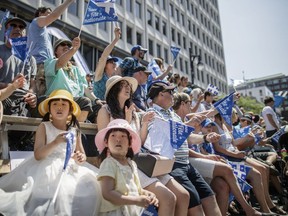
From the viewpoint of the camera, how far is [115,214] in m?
2.24

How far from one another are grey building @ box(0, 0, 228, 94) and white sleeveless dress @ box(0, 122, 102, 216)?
1124 cm

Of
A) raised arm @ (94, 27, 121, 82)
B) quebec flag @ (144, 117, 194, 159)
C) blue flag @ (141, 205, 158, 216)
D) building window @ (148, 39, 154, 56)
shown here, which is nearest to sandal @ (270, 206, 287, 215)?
quebec flag @ (144, 117, 194, 159)

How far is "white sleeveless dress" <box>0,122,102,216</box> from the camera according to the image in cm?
197

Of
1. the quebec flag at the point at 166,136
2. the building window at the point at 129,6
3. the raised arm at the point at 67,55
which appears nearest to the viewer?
the quebec flag at the point at 166,136

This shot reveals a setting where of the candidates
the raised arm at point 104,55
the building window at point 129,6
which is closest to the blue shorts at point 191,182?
the raised arm at point 104,55

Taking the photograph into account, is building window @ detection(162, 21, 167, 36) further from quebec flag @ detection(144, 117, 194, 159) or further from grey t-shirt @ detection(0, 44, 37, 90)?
quebec flag @ detection(144, 117, 194, 159)

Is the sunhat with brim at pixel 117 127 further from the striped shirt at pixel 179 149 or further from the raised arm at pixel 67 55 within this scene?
the raised arm at pixel 67 55

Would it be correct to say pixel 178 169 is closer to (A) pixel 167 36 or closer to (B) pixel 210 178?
(B) pixel 210 178

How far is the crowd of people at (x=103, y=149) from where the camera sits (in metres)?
2.18

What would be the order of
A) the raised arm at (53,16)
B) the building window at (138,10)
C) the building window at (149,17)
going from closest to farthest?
the raised arm at (53,16)
the building window at (138,10)
the building window at (149,17)

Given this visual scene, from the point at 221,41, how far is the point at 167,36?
22.0 meters

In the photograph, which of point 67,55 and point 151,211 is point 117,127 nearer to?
point 151,211

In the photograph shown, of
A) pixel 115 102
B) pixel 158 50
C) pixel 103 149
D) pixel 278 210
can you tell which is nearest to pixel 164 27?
pixel 158 50

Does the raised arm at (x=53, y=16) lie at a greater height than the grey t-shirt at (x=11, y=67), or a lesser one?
greater
